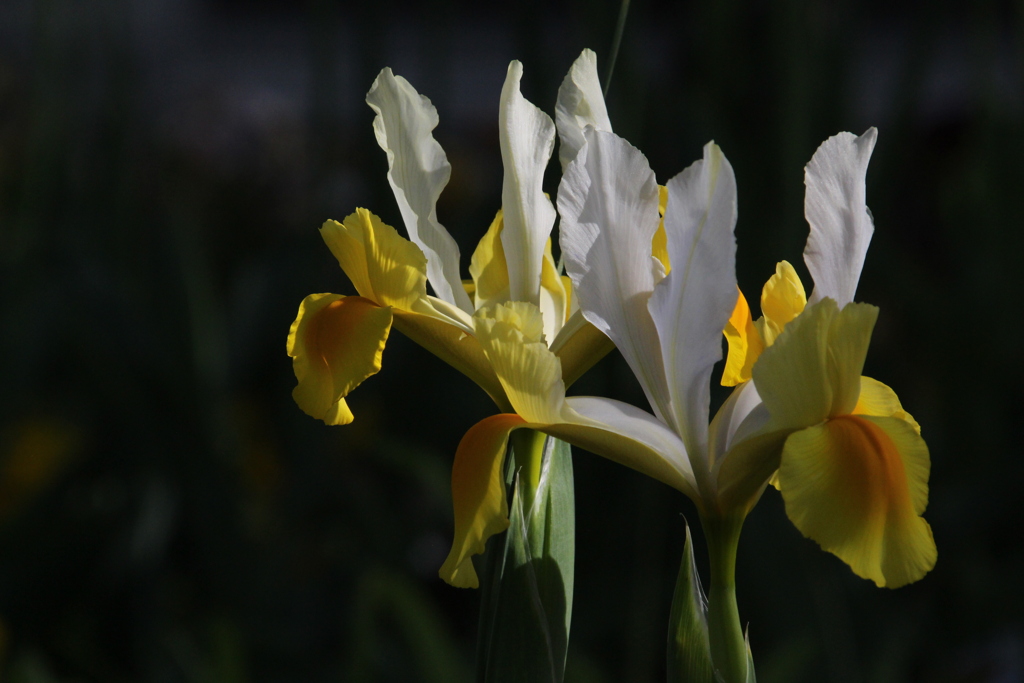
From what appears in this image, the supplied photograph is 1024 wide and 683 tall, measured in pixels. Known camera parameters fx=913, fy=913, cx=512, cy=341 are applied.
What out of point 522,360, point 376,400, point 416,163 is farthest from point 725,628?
point 376,400

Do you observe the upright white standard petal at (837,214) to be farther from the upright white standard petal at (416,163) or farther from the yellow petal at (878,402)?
the upright white standard petal at (416,163)

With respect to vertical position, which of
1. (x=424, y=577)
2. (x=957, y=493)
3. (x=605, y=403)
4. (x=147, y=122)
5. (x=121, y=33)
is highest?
(x=605, y=403)

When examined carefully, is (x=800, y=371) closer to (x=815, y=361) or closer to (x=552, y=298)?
(x=815, y=361)

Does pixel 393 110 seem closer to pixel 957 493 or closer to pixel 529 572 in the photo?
pixel 529 572

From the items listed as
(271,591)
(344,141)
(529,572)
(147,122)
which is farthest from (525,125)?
(147,122)

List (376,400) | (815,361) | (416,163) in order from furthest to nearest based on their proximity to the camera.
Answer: (376,400)
(416,163)
(815,361)

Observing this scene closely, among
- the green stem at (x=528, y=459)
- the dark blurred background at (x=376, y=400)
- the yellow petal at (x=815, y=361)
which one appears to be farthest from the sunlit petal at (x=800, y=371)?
the dark blurred background at (x=376, y=400)
